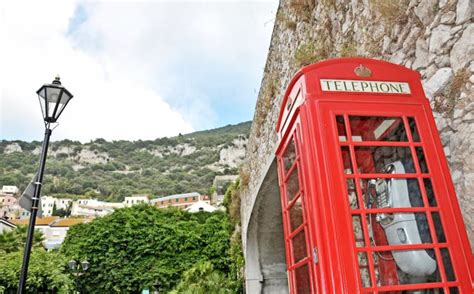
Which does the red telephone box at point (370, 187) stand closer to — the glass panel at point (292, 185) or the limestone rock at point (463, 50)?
the glass panel at point (292, 185)

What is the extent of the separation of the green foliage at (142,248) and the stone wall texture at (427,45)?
14274mm

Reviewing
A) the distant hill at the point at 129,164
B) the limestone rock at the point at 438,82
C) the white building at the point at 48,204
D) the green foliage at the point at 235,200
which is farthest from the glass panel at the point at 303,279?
the white building at the point at 48,204

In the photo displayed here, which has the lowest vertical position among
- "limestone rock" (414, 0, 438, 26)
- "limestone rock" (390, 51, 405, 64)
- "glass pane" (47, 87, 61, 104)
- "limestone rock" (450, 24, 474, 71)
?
"limestone rock" (450, 24, 474, 71)

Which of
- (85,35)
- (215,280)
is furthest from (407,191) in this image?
(85,35)

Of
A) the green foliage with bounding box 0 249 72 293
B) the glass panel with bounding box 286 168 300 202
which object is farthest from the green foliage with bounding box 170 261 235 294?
the glass panel with bounding box 286 168 300 202

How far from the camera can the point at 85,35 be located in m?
20.2

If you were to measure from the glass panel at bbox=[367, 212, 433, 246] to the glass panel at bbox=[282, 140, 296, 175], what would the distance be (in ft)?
1.89

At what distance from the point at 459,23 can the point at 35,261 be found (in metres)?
18.4

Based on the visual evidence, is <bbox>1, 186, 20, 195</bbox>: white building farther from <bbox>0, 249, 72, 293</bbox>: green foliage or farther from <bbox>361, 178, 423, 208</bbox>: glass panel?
<bbox>361, 178, 423, 208</bbox>: glass panel

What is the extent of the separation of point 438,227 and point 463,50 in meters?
1.04

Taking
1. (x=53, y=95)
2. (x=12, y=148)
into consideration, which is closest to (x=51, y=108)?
(x=53, y=95)

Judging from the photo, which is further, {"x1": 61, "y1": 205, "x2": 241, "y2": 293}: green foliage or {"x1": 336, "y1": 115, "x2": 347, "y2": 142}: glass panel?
{"x1": 61, "y1": 205, "x2": 241, "y2": 293}: green foliage

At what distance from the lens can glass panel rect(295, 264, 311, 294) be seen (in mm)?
1872

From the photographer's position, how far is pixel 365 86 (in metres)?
1.97
